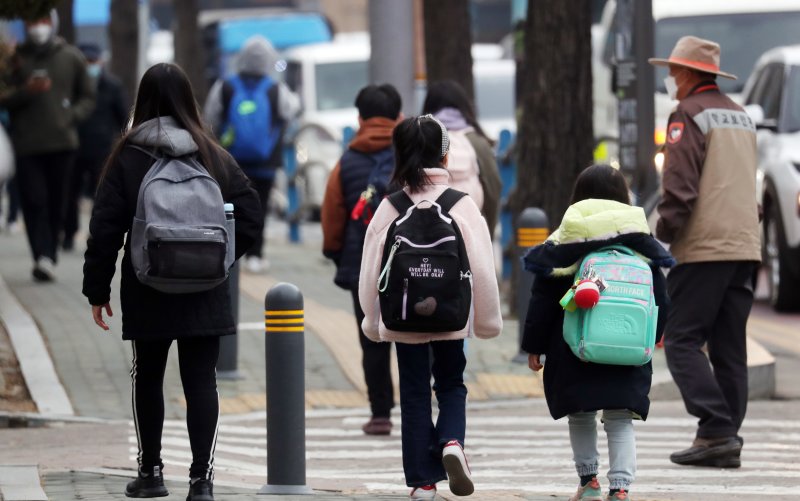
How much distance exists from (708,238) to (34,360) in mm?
4569

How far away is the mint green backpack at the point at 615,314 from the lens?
666 centimetres

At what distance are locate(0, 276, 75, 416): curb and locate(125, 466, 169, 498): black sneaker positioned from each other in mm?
3189

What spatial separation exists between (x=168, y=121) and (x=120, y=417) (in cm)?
362

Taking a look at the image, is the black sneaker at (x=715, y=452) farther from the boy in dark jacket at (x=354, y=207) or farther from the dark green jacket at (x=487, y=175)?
the dark green jacket at (x=487, y=175)

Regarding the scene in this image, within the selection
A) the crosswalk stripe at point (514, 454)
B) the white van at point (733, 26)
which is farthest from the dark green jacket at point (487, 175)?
the white van at point (733, 26)

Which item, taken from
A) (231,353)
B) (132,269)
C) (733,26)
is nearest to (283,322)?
(132,269)

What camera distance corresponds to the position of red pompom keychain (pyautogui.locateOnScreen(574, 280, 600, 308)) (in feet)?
21.7

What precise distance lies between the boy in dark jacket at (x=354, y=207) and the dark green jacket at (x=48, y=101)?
5011 mm

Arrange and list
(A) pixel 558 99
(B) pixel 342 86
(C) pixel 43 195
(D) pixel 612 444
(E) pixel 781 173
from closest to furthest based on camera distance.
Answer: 1. (D) pixel 612 444
2. (A) pixel 558 99
3. (C) pixel 43 195
4. (E) pixel 781 173
5. (B) pixel 342 86

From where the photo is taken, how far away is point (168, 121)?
672 centimetres

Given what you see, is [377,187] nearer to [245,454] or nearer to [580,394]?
[245,454]

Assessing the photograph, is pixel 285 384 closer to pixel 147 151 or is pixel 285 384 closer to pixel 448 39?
pixel 147 151

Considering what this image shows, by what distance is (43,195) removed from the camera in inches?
551

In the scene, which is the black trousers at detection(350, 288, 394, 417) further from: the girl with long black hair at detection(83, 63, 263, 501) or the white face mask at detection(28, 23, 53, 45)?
the white face mask at detection(28, 23, 53, 45)
